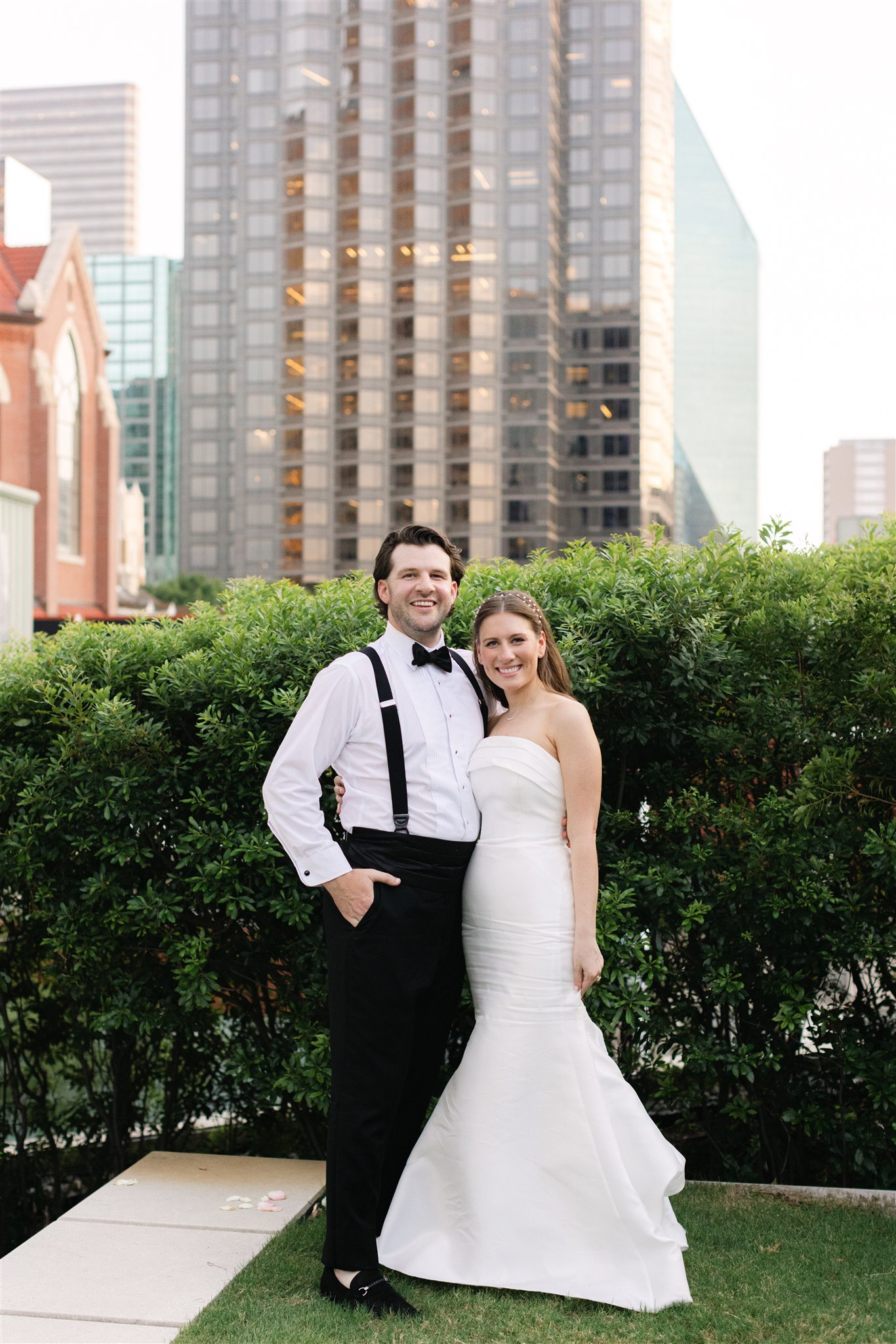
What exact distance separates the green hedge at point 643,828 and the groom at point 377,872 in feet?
2.67

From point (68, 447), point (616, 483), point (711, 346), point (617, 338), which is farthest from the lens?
point (711, 346)

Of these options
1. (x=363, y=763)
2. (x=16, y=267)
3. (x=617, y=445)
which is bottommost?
(x=363, y=763)

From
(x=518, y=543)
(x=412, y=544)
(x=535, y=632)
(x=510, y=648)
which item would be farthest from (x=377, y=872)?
(x=518, y=543)

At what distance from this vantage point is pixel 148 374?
567 ft

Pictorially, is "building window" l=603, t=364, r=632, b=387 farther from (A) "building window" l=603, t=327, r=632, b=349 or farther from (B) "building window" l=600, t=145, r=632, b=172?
(B) "building window" l=600, t=145, r=632, b=172

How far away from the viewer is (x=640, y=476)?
108 m

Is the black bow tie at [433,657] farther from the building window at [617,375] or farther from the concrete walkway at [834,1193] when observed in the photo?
the building window at [617,375]

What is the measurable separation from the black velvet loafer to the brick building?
43.0 m

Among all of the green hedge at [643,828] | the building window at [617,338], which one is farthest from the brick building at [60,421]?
the building window at [617,338]

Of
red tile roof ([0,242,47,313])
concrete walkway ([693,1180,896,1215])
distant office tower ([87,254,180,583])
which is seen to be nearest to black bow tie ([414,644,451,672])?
concrete walkway ([693,1180,896,1215])

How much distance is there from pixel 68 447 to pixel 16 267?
8.50m

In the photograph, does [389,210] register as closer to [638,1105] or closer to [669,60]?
[669,60]

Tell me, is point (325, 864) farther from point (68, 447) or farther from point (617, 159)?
point (617, 159)

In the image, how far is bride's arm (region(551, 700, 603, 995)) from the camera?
3.77 metres
